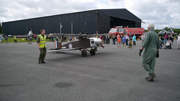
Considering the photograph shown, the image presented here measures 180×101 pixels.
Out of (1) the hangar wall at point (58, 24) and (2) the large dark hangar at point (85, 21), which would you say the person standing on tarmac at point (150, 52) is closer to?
(2) the large dark hangar at point (85, 21)

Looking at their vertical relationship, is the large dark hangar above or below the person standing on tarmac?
above

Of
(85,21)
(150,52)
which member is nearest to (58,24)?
(85,21)

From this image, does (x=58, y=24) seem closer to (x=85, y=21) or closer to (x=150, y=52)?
(x=85, y=21)

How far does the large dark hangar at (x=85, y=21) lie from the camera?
40781 mm

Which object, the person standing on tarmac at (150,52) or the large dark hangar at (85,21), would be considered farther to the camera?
the large dark hangar at (85,21)

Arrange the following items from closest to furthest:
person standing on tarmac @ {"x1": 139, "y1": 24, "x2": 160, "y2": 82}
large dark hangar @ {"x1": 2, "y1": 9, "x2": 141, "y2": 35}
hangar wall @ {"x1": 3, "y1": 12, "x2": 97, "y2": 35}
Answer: person standing on tarmac @ {"x1": 139, "y1": 24, "x2": 160, "y2": 82} < large dark hangar @ {"x1": 2, "y1": 9, "x2": 141, "y2": 35} < hangar wall @ {"x1": 3, "y1": 12, "x2": 97, "y2": 35}

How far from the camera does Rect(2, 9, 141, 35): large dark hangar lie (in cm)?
4078

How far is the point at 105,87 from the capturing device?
433 cm

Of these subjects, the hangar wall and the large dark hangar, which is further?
the hangar wall

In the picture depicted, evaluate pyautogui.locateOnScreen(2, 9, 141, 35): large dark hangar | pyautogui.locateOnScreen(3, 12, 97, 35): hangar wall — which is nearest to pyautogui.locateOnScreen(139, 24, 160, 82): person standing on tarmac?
pyautogui.locateOnScreen(2, 9, 141, 35): large dark hangar

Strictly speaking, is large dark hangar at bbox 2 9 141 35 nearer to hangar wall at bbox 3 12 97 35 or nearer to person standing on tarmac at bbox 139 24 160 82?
hangar wall at bbox 3 12 97 35

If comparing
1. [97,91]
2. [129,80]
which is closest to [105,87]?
[97,91]

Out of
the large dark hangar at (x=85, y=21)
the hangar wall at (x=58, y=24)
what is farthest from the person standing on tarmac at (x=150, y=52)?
the hangar wall at (x=58, y=24)

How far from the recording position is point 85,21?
42562 mm
